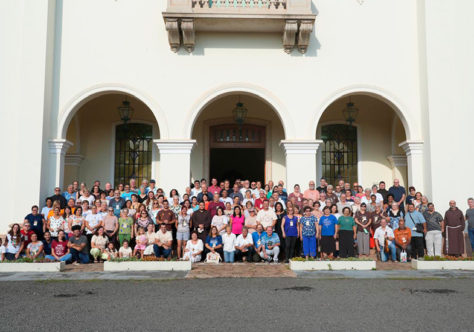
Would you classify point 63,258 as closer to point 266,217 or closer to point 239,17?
point 266,217

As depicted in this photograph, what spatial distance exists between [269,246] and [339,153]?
6.15 m

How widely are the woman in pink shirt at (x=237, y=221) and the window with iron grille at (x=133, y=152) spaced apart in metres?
5.35

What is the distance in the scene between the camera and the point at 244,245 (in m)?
11.2

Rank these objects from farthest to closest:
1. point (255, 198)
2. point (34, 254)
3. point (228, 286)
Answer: point (255, 198) → point (34, 254) → point (228, 286)

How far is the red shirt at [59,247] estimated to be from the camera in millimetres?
10930

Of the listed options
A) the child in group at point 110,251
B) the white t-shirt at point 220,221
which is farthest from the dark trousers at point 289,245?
the child in group at point 110,251

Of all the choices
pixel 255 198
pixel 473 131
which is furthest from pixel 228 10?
pixel 473 131

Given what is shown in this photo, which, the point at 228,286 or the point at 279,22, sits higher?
the point at 279,22

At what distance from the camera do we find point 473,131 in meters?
13.1

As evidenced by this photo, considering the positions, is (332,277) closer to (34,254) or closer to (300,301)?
(300,301)

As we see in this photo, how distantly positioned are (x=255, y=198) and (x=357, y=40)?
546 centimetres

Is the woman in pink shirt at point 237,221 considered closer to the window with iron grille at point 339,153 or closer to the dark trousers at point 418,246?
the dark trousers at point 418,246

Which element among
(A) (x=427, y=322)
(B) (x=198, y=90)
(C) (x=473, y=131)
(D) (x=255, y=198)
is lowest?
(A) (x=427, y=322)

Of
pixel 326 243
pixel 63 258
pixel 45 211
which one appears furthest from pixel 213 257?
pixel 45 211
